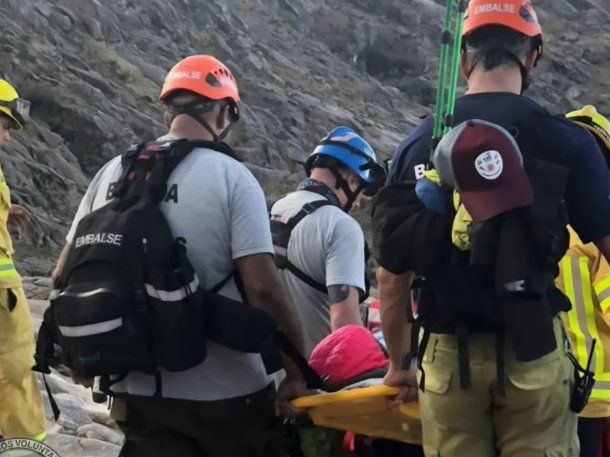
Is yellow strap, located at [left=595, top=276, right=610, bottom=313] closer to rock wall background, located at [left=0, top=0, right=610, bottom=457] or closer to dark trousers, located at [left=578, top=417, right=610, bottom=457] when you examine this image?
dark trousers, located at [left=578, top=417, right=610, bottom=457]

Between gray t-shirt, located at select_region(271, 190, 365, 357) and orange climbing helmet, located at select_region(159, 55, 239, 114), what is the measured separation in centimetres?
87

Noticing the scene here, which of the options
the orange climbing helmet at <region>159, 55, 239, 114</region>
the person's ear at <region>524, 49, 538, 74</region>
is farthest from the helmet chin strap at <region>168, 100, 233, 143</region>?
the person's ear at <region>524, 49, 538, 74</region>

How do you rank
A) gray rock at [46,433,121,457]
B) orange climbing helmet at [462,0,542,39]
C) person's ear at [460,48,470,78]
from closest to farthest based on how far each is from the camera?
orange climbing helmet at [462,0,542,39] < person's ear at [460,48,470,78] < gray rock at [46,433,121,457]

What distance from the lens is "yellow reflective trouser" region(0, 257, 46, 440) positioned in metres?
5.21

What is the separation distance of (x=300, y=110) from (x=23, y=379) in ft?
97.0

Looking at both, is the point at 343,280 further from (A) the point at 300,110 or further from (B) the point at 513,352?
(A) the point at 300,110

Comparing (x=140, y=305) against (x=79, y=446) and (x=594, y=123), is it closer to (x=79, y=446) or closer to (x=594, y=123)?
(x=594, y=123)

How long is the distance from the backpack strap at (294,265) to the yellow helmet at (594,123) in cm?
124

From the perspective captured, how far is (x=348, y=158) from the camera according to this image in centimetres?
459

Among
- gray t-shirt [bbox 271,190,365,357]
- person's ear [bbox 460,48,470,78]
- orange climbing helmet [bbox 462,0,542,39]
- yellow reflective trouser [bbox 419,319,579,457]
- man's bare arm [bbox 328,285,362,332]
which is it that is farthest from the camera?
gray t-shirt [bbox 271,190,365,357]

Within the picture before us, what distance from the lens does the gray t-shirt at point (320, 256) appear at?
13.7ft

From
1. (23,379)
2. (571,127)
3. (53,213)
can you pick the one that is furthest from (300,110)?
(571,127)

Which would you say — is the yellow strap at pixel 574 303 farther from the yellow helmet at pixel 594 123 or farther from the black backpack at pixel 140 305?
the black backpack at pixel 140 305

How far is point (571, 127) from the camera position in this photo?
295 centimetres
